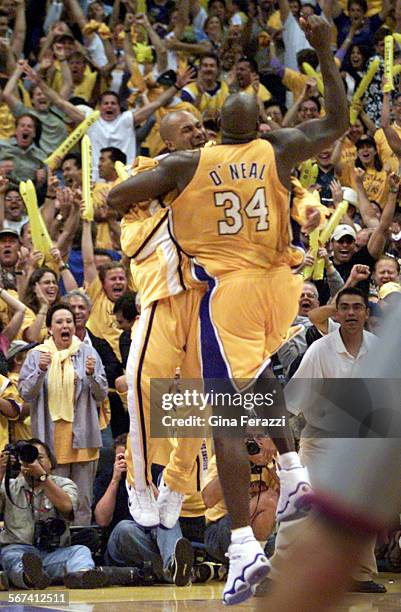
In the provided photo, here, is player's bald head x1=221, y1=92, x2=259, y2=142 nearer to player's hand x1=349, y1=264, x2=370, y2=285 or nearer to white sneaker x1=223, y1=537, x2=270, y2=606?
white sneaker x1=223, y1=537, x2=270, y2=606

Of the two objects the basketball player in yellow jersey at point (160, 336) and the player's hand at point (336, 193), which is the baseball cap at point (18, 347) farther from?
the player's hand at point (336, 193)

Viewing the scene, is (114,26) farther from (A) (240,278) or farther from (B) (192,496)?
(A) (240,278)

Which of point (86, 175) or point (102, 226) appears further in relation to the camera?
point (102, 226)

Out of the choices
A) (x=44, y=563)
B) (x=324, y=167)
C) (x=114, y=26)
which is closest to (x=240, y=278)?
(x=44, y=563)

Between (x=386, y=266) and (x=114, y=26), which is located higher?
(x=114, y=26)

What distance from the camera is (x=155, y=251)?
6.11 meters

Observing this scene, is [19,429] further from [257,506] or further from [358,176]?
[358,176]

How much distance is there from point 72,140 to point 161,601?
5921 mm

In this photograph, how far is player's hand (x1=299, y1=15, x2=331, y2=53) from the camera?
578cm

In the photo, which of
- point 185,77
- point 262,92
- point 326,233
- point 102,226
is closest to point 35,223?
point 102,226

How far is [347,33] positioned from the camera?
15250 mm

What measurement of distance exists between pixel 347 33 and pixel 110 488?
8.96 metres

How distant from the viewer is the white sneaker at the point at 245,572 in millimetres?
5180

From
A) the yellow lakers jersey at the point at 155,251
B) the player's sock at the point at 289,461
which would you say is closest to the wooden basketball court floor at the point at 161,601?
the player's sock at the point at 289,461
